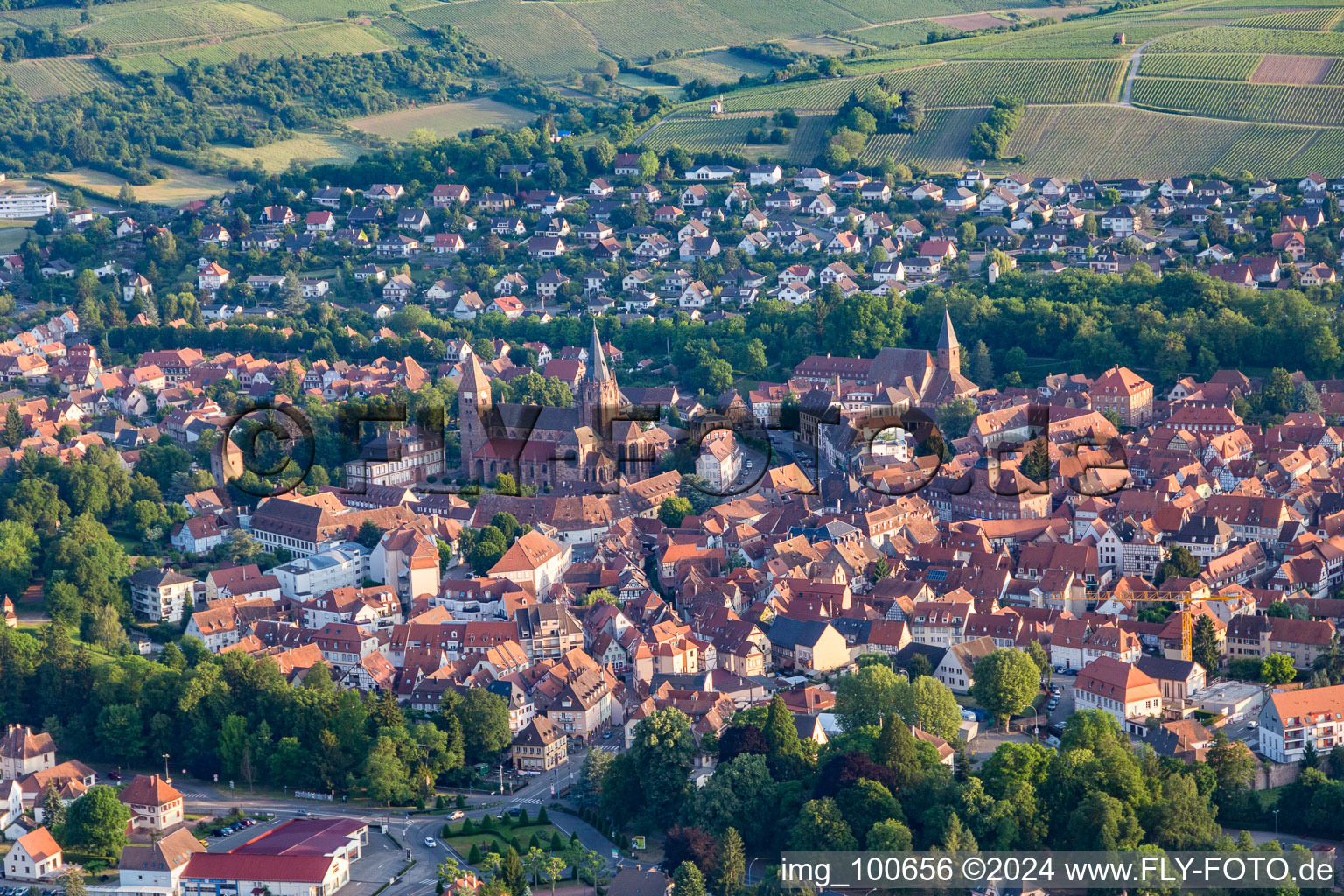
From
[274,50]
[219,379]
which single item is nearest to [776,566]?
[219,379]

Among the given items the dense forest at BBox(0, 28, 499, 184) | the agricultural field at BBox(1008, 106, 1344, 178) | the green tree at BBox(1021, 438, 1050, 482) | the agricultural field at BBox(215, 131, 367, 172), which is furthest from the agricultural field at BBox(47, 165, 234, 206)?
the green tree at BBox(1021, 438, 1050, 482)

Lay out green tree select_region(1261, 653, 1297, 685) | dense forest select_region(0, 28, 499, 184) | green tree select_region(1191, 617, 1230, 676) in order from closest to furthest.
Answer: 1. green tree select_region(1261, 653, 1297, 685)
2. green tree select_region(1191, 617, 1230, 676)
3. dense forest select_region(0, 28, 499, 184)

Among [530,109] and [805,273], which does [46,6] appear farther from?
[805,273]

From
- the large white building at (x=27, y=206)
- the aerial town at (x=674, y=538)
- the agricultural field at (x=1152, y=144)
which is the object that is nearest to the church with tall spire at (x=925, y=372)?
the aerial town at (x=674, y=538)

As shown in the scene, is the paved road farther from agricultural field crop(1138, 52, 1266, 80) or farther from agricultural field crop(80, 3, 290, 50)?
agricultural field crop(80, 3, 290, 50)

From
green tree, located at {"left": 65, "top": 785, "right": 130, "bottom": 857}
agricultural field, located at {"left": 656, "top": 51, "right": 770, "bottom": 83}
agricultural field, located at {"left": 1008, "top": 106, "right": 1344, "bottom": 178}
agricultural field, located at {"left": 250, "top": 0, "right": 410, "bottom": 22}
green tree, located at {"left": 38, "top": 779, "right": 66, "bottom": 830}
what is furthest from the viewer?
agricultural field, located at {"left": 250, "top": 0, "right": 410, "bottom": 22}

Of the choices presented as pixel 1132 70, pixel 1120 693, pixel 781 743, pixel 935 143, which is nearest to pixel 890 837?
pixel 781 743

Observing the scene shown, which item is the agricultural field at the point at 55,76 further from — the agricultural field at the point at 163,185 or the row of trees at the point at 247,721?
the row of trees at the point at 247,721
